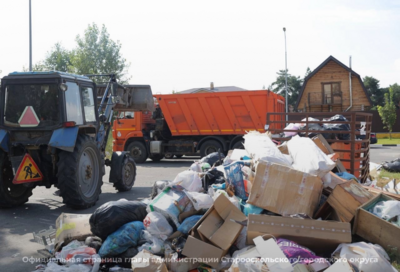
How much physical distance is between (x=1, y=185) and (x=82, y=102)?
1985 mm

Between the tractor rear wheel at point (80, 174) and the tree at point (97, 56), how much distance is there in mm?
33311

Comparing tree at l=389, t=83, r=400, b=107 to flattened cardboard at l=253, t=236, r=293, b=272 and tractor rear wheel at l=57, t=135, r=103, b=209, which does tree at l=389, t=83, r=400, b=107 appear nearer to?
tractor rear wheel at l=57, t=135, r=103, b=209

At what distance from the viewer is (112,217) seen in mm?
4160

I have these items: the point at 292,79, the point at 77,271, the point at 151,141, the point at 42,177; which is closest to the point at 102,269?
the point at 77,271

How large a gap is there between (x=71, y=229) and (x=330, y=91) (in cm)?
3189

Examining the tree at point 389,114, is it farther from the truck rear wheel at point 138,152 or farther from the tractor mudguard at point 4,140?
the tractor mudguard at point 4,140

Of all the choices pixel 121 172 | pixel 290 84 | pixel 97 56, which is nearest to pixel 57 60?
pixel 97 56

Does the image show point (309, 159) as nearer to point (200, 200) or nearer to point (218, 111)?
point (200, 200)

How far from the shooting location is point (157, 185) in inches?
209

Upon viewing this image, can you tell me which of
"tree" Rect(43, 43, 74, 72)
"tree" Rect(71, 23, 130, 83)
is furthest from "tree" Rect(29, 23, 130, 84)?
"tree" Rect(43, 43, 74, 72)

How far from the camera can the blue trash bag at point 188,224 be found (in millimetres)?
4083

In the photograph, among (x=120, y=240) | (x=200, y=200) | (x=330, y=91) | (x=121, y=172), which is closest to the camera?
(x=120, y=240)

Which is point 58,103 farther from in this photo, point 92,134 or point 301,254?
point 301,254

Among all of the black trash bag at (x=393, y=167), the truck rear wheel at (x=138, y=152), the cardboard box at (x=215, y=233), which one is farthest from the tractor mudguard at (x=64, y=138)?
the truck rear wheel at (x=138, y=152)
